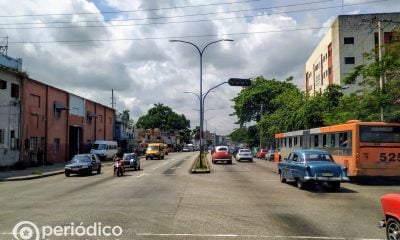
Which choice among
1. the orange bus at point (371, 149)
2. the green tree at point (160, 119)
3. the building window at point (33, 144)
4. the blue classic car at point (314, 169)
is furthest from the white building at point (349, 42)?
the green tree at point (160, 119)

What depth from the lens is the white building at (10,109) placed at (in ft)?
122

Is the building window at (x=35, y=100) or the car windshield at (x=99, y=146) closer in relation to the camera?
the building window at (x=35, y=100)

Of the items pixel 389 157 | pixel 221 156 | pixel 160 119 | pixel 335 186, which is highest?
pixel 160 119

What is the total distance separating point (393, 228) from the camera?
816cm

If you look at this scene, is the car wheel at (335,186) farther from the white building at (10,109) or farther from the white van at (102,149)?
the white van at (102,149)

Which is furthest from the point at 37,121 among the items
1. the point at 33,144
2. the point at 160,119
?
the point at 160,119

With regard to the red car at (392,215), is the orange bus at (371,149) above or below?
above

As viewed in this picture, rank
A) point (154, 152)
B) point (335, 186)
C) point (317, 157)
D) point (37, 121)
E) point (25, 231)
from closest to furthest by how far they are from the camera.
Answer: point (25, 231)
point (335, 186)
point (317, 157)
point (37, 121)
point (154, 152)

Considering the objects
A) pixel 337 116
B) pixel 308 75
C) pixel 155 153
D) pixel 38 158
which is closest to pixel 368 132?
pixel 337 116

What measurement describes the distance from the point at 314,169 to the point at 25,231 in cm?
1177

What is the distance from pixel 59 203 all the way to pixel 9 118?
2586 centimetres

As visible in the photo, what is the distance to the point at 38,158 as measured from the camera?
43125 millimetres

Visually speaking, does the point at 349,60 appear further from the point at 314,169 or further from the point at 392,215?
the point at 392,215

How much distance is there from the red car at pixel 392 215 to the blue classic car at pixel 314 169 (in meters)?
10.3
